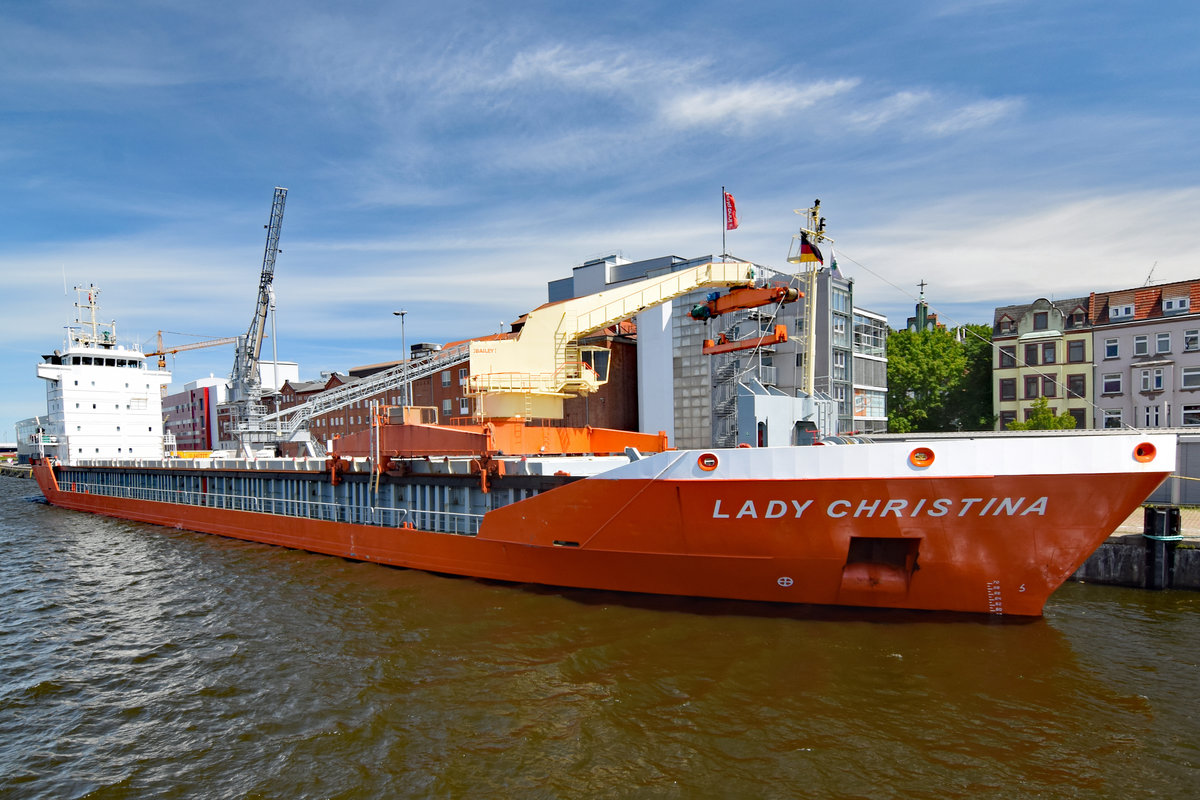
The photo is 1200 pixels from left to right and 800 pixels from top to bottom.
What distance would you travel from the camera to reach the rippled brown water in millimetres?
8164

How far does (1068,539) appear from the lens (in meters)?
11.4

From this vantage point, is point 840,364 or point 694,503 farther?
point 840,364

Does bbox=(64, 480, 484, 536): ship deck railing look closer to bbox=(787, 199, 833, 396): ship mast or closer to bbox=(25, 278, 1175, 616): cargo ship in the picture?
bbox=(25, 278, 1175, 616): cargo ship

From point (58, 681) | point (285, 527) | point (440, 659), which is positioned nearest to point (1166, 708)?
point (440, 659)

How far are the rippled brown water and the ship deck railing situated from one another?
294 centimetres

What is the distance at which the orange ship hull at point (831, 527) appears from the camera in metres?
11.2

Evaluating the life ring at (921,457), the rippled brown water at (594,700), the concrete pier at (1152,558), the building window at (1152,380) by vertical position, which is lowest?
the rippled brown water at (594,700)

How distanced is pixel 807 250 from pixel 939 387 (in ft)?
102

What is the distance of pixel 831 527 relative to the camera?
12.2 metres

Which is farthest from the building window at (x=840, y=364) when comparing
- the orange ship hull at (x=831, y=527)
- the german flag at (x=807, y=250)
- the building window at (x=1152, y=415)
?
the orange ship hull at (x=831, y=527)

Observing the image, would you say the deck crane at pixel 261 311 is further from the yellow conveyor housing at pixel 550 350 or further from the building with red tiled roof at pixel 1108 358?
the building with red tiled roof at pixel 1108 358

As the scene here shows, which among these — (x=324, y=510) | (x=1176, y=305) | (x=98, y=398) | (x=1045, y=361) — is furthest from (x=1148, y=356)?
(x=98, y=398)

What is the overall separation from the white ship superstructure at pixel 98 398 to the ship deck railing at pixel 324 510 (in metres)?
7.03

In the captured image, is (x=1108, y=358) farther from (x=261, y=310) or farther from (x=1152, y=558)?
(x=261, y=310)
